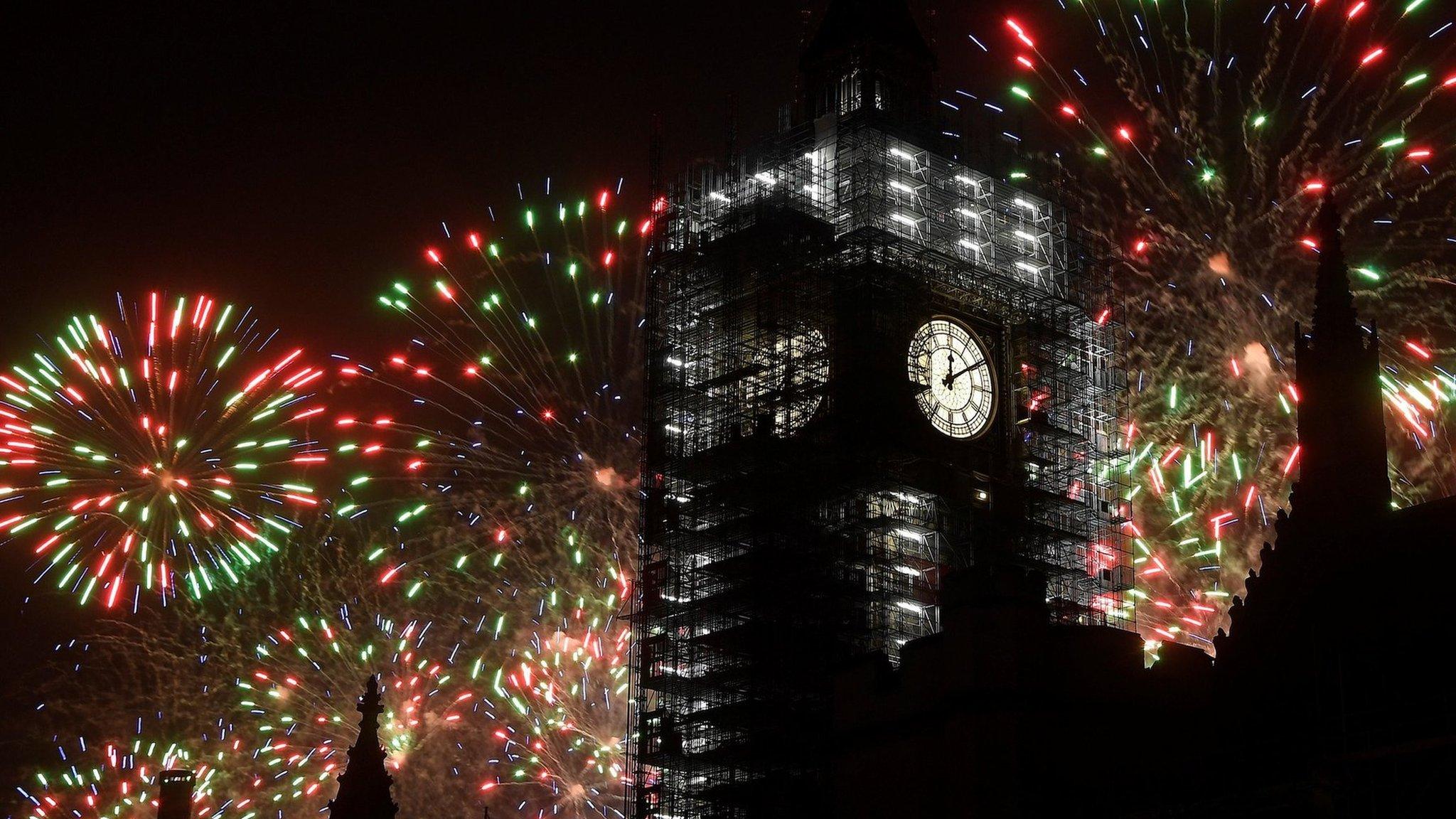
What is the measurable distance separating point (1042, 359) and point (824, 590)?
12577 mm

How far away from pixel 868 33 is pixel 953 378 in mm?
14003

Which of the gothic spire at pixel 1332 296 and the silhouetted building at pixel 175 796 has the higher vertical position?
the gothic spire at pixel 1332 296

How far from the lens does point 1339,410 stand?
5534cm

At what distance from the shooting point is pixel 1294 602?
52.2m

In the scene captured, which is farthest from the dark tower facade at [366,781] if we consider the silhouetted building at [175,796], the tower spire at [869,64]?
the tower spire at [869,64]

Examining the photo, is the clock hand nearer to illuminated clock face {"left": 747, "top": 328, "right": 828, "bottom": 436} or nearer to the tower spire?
illuminated clock face {"left": 747, "top": 328, "right": 828, "bottom": 436}

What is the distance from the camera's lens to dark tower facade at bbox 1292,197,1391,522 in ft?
178

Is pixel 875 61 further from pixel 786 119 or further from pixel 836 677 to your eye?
pixel 836 677

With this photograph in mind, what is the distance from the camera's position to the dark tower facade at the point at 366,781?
59.6m

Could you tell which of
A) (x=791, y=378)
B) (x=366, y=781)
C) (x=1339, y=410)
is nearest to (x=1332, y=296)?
(x=1339, y=410)

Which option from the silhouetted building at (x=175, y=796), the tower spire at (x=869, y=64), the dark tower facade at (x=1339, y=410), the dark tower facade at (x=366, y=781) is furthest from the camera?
the tower spire at (x=869, y=64)

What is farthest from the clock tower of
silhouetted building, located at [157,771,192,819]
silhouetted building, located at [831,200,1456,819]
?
silhouetted building, located at [157,771,192,819]

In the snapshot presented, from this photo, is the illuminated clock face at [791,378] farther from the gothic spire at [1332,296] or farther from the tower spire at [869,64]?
the gothic spire at [1332,296]

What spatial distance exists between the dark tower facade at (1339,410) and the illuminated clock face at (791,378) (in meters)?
16.0
